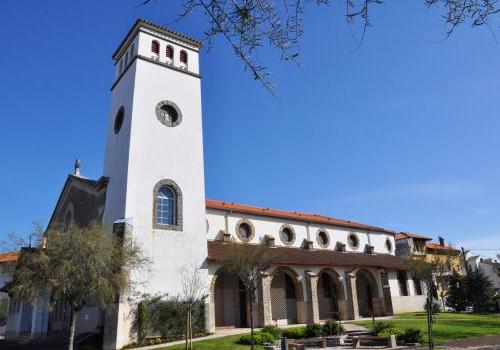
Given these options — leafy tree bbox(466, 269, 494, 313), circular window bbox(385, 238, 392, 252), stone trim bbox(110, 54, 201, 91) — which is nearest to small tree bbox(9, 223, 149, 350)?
stone trim bbox(110, 54, 201, 91)

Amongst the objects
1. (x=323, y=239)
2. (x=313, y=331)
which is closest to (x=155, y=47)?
(x=313, y=331)

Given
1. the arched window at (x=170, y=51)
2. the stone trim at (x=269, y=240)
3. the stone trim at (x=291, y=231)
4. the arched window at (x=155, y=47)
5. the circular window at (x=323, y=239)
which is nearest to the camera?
the arched window at (x=155, y=47)

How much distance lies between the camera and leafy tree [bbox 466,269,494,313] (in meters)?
42.2

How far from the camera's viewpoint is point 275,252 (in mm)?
30750

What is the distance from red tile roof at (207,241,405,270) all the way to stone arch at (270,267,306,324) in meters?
1.14

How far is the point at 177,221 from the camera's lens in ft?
81.8

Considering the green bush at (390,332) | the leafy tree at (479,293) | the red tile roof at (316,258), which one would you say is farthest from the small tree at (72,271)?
the leafy tree at (479,293)

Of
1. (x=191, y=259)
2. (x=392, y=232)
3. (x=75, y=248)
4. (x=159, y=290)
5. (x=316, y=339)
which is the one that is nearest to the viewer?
(x=75, y=248)

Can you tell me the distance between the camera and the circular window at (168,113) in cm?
2681

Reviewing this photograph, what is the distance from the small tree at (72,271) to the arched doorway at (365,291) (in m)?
23.4

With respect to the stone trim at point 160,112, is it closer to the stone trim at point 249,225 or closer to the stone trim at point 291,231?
the stone trim at point 249,225

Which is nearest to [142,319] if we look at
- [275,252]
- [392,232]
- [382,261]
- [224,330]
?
[224,330]

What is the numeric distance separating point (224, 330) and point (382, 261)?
1815cm

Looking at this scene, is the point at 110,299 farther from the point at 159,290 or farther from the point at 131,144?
the point at 131,144
